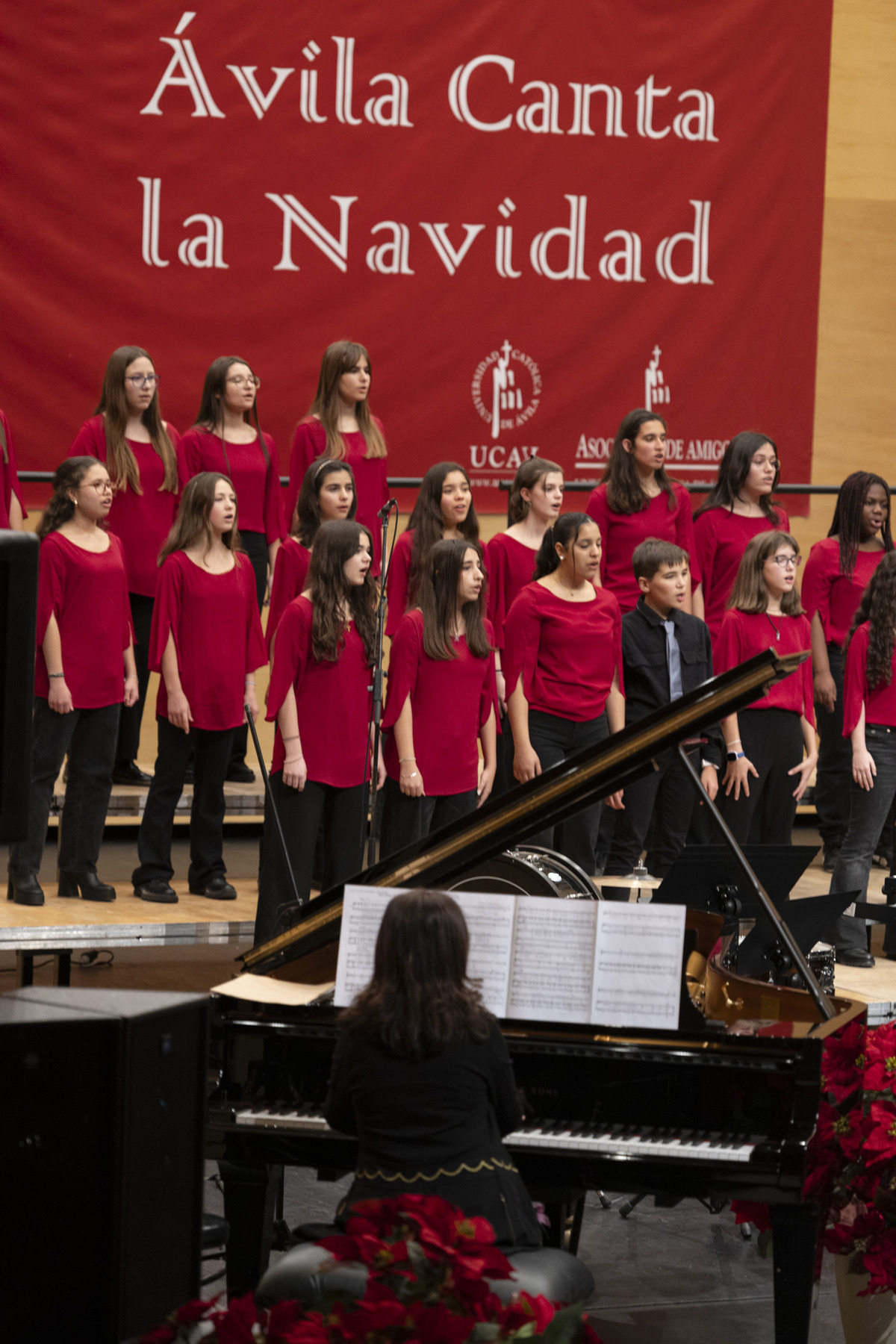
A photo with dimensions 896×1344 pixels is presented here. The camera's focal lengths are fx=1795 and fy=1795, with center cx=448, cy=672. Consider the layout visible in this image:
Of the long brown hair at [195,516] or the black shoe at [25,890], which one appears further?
the long brown hair at [195,516]

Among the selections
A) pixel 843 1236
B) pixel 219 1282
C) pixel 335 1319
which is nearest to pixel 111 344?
pixel 219 1282

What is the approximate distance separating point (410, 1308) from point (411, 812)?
372cm

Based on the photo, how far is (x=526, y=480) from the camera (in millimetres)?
6426

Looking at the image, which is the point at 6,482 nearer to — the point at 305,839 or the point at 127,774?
the point at 127,774

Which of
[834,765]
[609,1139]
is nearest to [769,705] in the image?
[834,765]

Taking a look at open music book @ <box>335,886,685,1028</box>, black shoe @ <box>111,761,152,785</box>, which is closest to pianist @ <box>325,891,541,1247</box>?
open music book @ <box>335,886,685,1028</box>

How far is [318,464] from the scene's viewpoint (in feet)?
Answer: 20.1

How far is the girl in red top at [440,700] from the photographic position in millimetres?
5617

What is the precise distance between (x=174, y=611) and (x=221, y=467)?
1.07 meters

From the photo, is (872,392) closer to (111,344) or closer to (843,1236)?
(111,344)

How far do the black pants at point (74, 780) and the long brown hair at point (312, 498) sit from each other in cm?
91

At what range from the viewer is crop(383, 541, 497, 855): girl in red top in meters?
5.62

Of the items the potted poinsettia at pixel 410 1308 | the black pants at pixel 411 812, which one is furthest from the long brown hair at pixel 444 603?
the potted poinsettia at pixel 410 1308

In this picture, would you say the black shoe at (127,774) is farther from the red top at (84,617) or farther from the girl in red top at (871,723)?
the girl in red top at (871,723)
